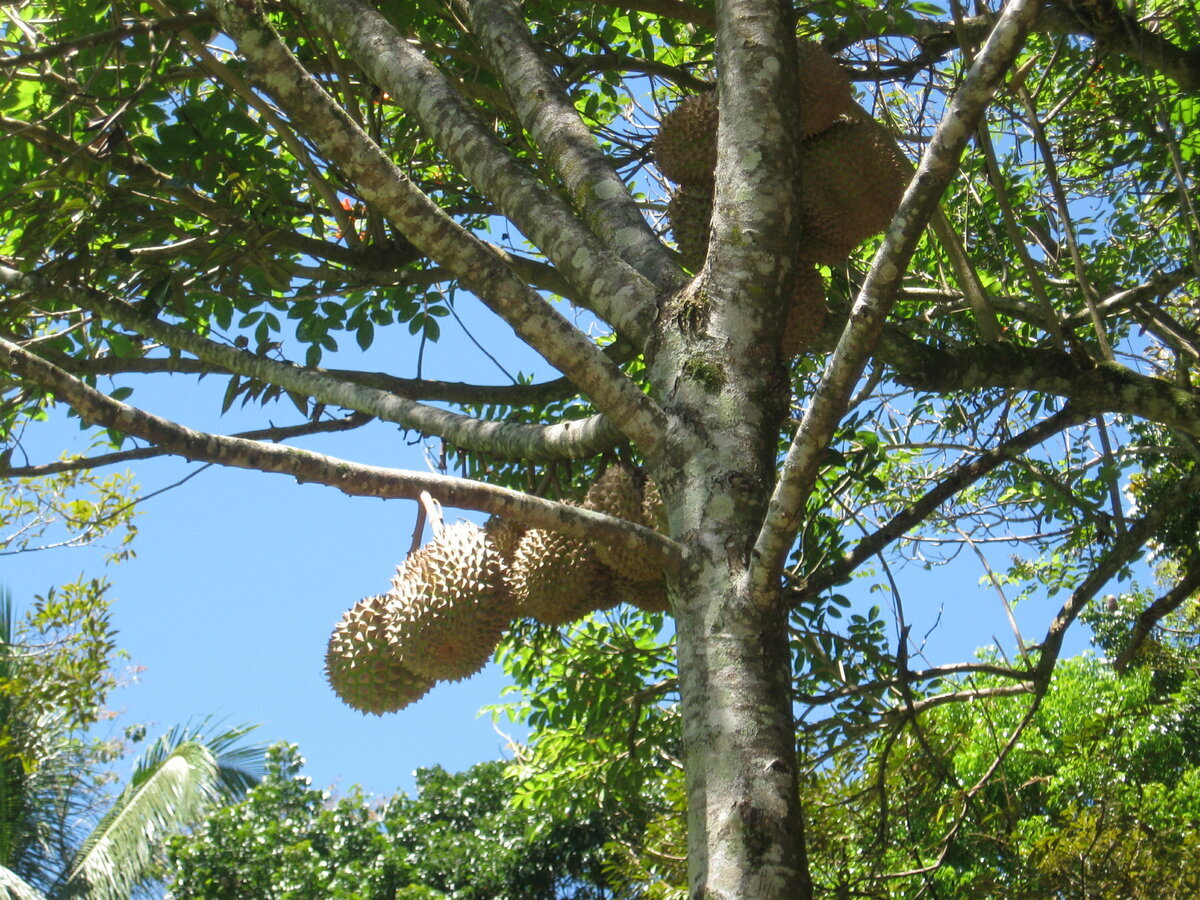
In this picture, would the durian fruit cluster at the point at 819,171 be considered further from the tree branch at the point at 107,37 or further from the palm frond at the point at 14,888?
the palm frond at the point at 14,888

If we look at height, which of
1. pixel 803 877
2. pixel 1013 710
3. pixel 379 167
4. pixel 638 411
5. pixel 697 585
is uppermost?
pixel 1013 710

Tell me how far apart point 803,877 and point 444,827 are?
1239 cm

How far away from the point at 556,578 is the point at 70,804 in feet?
31.1

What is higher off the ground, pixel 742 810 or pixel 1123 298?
pixel 1123 298

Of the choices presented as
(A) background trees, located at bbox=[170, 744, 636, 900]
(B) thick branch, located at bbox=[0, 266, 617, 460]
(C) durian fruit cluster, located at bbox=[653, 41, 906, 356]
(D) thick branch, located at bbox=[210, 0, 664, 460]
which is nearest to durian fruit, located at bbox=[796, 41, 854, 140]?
(C) durian fruit cluster, located at bbox=[653, 41, 906, 356]

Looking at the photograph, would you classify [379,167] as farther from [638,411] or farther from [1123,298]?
[1123,298]

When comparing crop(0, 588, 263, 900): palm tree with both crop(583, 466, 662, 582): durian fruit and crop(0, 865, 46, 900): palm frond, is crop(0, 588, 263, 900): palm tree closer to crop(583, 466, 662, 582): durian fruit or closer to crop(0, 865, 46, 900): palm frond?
crop(0, 865, 46, 900): palm frond

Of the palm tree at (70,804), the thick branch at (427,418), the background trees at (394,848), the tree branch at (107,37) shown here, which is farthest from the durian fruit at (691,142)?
the background trees at (394,848)

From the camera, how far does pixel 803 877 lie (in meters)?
1.39

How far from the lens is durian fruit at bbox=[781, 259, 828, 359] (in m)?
2.42

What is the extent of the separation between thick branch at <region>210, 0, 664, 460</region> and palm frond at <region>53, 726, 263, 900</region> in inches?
403

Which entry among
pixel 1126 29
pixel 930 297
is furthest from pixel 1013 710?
pixel 1126 29

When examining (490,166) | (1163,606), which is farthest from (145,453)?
(1163,606)

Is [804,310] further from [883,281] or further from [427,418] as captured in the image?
[883,281]
